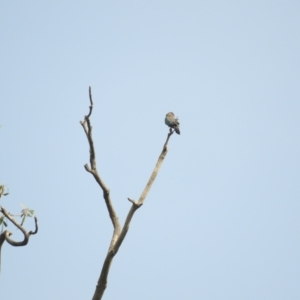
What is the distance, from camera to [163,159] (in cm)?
524

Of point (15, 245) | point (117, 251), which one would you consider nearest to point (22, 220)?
point (15, 245)

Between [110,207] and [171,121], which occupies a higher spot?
[171,121]

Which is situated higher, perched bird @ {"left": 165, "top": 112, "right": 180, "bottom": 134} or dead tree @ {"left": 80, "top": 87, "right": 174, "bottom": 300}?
perched bird @ {"left": 165, "top": 112, "right": 180, "bottom": 134}

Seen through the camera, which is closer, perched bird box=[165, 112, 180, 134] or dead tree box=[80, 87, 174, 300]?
dead tree box=[80, 87, 174, 300]

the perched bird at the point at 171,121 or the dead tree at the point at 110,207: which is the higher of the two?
the perched bird at the point at 171,121

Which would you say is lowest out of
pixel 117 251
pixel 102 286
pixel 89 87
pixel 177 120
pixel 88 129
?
pixel 102 286

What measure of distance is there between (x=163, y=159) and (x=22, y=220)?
279cm

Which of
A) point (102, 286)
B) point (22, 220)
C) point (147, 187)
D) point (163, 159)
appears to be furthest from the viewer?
point (22, 220)

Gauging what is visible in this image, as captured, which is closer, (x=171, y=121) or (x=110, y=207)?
(x=110, y=207)

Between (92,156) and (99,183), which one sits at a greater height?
(92,156)

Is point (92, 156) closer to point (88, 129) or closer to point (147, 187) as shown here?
point (88, 129)

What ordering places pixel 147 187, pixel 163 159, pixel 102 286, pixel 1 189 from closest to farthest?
pixel 102 286 < pixel 147 187 < pixel 163 159 < pixel 1 189

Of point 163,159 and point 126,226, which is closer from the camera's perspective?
point 126,226

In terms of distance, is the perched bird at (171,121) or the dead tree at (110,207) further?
the perched bird at (171,121)
